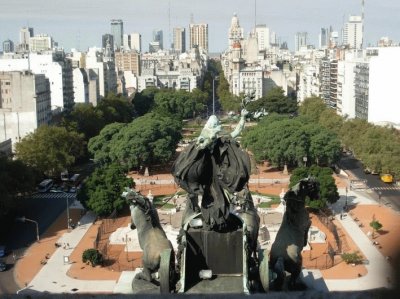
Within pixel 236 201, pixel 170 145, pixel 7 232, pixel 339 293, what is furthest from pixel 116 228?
pixel 339 293

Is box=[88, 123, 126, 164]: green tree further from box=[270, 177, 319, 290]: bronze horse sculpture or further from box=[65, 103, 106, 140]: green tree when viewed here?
box=[270, 177, 319, 290]: bronze horse sculpture

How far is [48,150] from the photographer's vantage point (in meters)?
68.1

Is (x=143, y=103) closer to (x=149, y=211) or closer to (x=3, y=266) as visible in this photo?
(x=3, y=266)

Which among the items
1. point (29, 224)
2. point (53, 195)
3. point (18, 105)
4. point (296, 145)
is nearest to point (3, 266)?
point (29, 224)

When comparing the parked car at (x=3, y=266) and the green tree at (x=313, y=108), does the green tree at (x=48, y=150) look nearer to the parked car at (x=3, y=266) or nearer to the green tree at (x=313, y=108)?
the parked car at (x=3, y=266)

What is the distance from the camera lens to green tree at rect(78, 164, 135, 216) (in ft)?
168

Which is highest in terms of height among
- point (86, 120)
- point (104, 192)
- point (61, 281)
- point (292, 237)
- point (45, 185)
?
point (292, 237)

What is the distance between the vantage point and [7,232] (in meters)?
48.8

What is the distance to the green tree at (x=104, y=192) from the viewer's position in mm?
51234

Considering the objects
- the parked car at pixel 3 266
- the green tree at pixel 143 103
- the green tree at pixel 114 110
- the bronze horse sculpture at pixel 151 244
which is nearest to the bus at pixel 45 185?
the parked car at pixel 3 266

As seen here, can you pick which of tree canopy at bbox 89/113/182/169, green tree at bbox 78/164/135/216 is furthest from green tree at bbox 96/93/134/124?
green tree at bbox 78/164/135/216

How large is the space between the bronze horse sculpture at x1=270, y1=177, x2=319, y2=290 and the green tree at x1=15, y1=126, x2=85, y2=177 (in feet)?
168

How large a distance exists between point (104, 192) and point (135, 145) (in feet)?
66.0

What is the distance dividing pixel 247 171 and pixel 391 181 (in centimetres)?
5592
